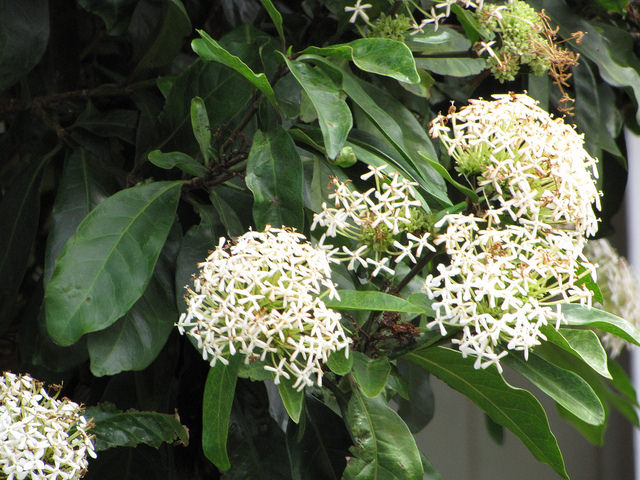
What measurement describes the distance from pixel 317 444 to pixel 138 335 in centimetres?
21

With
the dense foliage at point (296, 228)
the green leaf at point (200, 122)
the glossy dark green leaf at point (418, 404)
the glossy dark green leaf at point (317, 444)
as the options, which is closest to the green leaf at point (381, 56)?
the dense foliage at point (296, 228)

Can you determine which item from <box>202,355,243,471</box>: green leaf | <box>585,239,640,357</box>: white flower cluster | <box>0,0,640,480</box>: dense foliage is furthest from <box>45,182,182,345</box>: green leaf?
<box>585,239,640,357</box>: white flower cluster

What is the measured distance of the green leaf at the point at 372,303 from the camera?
55 centimetres

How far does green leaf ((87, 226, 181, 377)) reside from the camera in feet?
2.21

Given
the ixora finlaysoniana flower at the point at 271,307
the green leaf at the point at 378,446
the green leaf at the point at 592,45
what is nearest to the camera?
the ixora finlaysoniana flower at the point at 271,307

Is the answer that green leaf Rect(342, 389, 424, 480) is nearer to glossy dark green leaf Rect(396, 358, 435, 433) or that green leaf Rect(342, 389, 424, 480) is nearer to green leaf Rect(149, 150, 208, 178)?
green leaf Rect(149, 150, 208, 178)

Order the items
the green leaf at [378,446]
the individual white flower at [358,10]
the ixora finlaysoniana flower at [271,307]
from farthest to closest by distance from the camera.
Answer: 1. the individual white flower at [358,10]
2. the green leaf at [378,446]
3. the ixora finlaysoniana flower at [271,307]

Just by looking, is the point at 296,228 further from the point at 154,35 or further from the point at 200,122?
the point at 154,35

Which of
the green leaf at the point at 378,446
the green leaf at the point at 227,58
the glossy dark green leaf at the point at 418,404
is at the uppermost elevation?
the green leaf at the point at 227,58

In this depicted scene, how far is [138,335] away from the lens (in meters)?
0.69

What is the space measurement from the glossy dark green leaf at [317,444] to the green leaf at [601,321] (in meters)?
0.26

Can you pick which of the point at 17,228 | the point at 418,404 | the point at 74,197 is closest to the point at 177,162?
the point at 74,197

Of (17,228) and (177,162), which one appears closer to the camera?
(177,162)

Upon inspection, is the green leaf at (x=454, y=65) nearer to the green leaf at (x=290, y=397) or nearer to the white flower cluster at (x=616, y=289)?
the green leaf at (x=290, y=397)
